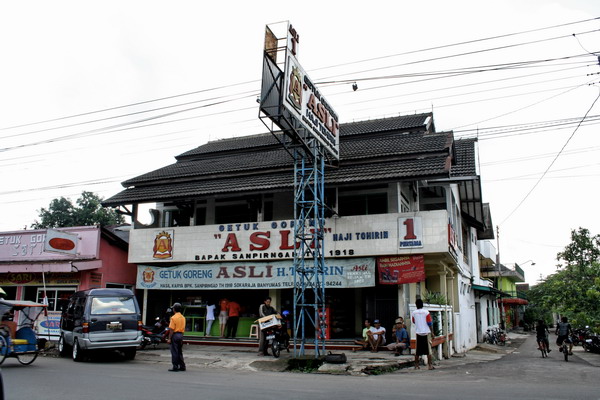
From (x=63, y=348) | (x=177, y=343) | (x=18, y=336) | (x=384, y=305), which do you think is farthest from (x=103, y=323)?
(x=384, y=305)

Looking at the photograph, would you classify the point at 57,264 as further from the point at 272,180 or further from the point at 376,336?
the point at 376,336

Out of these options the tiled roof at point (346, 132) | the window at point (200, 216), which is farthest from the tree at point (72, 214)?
the window at point (200, 216)

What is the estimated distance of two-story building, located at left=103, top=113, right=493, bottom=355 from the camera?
17.5 metres

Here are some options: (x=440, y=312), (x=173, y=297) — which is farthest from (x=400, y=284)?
(x=173, y=297)

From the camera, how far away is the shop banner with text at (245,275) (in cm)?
1780

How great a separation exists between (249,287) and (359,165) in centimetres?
625

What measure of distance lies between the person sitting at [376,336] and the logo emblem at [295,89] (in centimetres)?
765

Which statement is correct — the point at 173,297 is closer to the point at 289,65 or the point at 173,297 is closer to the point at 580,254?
the point at 289,65

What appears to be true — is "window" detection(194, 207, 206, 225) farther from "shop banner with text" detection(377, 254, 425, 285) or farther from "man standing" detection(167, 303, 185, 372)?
"man standing" detection(167, 303, 185, 372)

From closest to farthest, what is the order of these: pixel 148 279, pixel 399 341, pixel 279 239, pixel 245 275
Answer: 1. pixel 399 341
2. pixel 279 239
3. pixel 245 275
4. pixel 148 279

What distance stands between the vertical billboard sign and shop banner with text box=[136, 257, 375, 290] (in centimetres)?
412

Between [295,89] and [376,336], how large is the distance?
840 cm

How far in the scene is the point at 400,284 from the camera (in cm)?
1766

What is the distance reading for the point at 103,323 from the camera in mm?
13922
